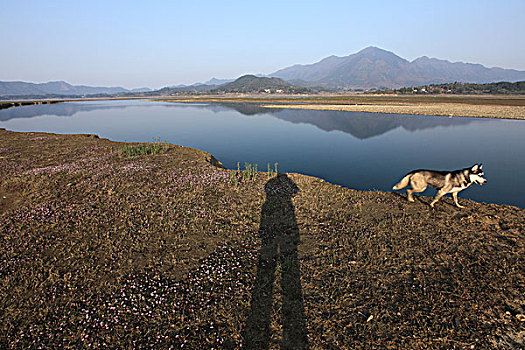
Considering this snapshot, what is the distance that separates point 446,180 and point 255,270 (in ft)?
33.3

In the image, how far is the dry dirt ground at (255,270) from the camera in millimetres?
6141

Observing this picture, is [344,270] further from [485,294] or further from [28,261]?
[28,261]

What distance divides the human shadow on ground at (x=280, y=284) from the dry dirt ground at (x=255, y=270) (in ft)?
0.14

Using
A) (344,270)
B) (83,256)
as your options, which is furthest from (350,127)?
(83,256)

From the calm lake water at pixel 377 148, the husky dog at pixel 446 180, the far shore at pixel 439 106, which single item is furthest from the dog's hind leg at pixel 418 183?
the far shore at pixel 439 106

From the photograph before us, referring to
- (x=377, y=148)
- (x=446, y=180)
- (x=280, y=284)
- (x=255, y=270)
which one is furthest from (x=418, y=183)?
(x=377, y=148)

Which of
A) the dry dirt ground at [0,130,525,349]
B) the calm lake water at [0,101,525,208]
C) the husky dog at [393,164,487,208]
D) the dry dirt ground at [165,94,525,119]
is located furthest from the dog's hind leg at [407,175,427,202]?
the dry dirt ground at [165,94,525,119]

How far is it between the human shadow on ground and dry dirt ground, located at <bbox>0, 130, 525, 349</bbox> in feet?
0.14

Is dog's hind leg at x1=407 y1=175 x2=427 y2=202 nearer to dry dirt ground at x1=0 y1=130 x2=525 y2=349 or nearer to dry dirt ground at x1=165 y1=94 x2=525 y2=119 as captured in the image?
dry dirt ground at x1=0 y1=130 x2=525 y2=349

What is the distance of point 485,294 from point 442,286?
3.33 ft

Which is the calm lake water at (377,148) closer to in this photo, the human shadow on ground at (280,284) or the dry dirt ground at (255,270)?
the dry dirt ground at (255,270)

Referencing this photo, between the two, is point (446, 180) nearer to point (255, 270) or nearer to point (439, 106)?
point (255, 270)

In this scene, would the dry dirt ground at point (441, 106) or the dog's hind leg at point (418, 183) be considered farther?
the dry dirt ground at point (441, 106)

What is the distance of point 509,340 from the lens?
5746 mm
